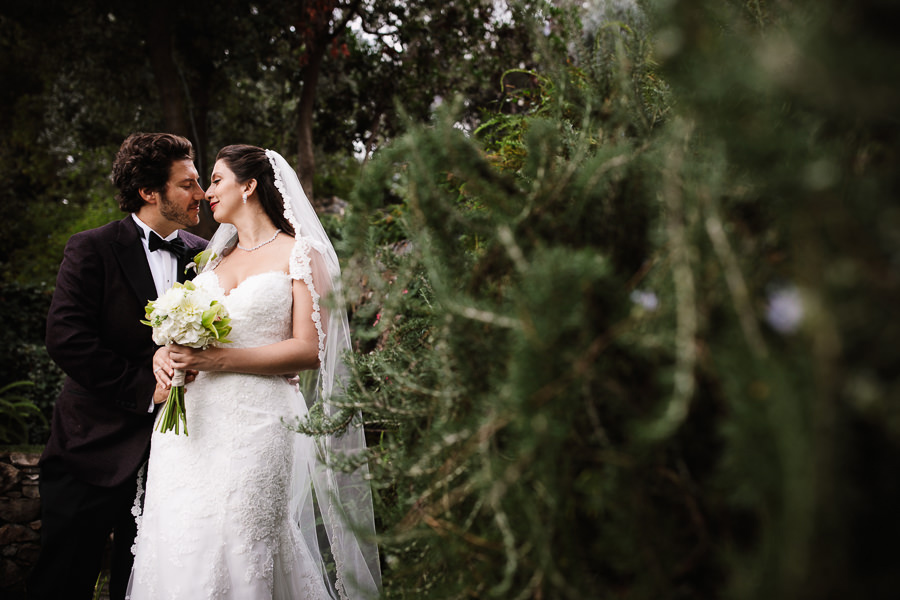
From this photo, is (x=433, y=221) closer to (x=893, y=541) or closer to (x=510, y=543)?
(x=510, y=543)

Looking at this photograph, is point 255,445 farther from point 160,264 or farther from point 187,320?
point 160,264

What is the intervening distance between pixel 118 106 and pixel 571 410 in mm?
9254

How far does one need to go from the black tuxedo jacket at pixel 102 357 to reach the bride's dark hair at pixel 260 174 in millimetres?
688

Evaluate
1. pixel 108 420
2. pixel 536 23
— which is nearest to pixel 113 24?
pixel 108 420

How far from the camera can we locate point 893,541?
1.73 feet

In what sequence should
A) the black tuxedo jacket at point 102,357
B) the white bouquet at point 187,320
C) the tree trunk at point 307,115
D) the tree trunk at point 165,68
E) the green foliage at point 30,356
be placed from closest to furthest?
the white bouquet at point 187,320 → the black tuxedo jacket at point 102,357 → the green foliage at point 30,356 → the tree trunk at point 165,68 → the tree trunk at point 307,115

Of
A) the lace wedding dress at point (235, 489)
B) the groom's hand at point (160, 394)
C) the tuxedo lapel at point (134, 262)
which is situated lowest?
the lace wedding dress at point (235, 489)

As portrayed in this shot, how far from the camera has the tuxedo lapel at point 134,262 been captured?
9.29 feet

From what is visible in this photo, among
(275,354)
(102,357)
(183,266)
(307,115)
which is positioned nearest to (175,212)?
(183,266)

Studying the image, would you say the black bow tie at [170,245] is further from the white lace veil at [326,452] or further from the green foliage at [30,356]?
the green foliage at [30,356]

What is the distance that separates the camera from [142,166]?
300 cm

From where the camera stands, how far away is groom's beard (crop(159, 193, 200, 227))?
305 centimetres

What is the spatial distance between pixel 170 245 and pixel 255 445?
1.27m

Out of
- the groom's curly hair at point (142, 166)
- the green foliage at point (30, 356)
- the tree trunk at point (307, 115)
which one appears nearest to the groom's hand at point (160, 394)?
the groom's curly hair at point (142, 166)
